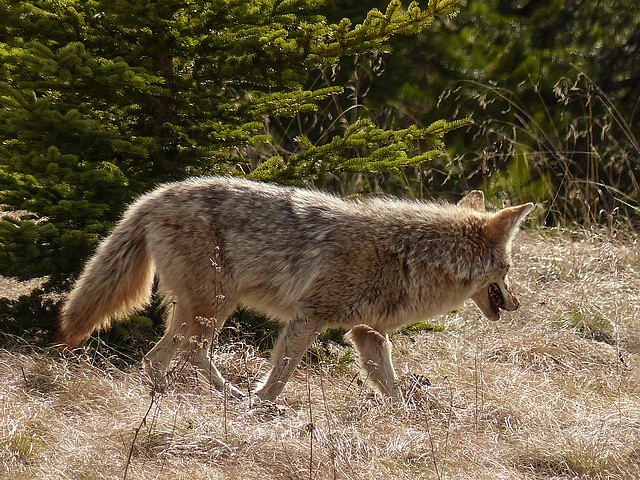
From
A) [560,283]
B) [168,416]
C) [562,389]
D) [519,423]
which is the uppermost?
[168,416]

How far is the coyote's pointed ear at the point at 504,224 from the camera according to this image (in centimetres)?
502

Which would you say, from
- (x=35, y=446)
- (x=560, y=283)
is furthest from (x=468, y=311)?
(x=35, y=446)

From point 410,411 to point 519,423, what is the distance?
0.64 metres

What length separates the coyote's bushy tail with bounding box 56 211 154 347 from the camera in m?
4.91

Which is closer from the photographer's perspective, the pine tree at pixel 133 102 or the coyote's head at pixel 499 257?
the pine tree at pixel 133 102

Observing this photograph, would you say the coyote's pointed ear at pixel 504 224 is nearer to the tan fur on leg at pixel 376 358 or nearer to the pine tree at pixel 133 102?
the pine tree at pixel 133 102

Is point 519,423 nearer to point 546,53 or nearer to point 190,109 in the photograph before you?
point 190,109

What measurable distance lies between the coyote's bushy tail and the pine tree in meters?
0.25

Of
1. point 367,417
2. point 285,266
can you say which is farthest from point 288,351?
point 367,417

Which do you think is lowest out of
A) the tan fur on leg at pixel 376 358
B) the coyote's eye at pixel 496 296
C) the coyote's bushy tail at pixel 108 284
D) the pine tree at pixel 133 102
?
the tan fur on leg at pixel 376 358

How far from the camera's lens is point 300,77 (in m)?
5.72

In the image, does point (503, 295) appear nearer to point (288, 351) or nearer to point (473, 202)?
point (473, 202)

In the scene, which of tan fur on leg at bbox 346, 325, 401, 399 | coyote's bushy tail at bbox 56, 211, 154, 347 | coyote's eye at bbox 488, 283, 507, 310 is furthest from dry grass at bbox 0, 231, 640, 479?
coyote's eye at bbox 488, 283, 507, 310

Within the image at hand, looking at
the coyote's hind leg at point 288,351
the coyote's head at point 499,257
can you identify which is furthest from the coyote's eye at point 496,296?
the coyote's hind leg at point 288,351
